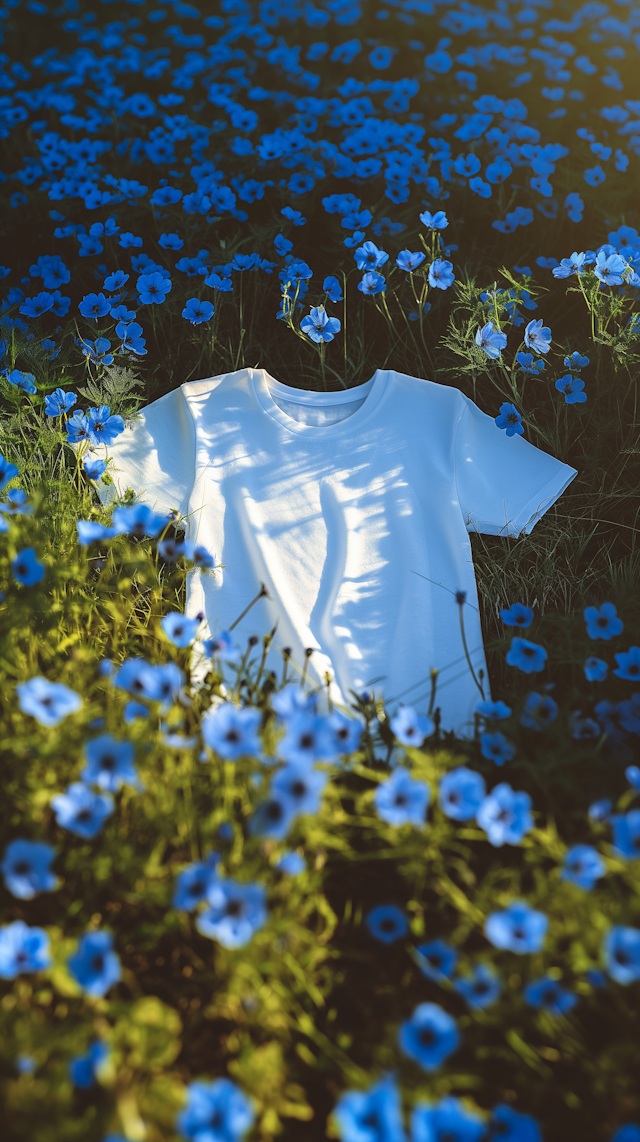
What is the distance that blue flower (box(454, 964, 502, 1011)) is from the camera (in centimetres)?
91

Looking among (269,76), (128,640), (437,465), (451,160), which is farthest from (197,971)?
(269,76)

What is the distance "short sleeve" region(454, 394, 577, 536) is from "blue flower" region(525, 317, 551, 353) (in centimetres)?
26

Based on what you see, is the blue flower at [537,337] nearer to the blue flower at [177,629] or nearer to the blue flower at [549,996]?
the blue flower at [177,629]

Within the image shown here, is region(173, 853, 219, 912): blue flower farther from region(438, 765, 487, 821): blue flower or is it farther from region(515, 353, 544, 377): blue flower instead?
region(515, 353, 544, 377): blue flower

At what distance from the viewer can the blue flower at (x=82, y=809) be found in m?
0.98

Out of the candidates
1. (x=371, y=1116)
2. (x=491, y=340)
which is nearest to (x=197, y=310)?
(x=491, y=340)

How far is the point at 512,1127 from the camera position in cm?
85

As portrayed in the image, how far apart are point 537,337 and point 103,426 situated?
121cm

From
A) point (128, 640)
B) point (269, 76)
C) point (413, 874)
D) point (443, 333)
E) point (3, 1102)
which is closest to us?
point (3, 1102)

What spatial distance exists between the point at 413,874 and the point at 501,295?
5.23ft

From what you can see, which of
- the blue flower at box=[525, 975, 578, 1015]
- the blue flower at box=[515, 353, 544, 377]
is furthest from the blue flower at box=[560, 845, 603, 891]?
the blue flower at box=[515, 353, 544, 377]

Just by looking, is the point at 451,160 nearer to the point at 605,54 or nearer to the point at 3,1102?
the point at 605,54

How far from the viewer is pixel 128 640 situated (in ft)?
5.16

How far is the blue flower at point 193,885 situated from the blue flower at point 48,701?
31 cm
